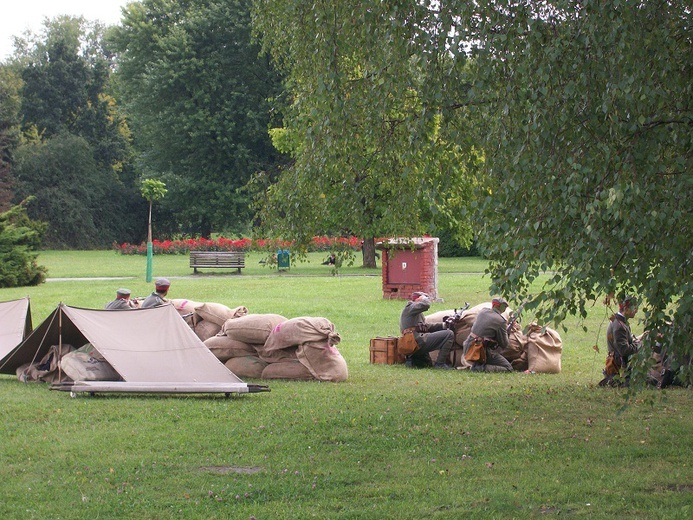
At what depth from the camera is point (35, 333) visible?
12281 mm

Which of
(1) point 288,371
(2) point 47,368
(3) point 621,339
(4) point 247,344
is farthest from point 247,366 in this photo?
(3) point 621,339

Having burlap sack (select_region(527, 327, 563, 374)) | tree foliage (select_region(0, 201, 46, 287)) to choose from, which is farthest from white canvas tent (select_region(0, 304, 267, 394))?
tree foliage (select_region(0, 201, 46, 287))

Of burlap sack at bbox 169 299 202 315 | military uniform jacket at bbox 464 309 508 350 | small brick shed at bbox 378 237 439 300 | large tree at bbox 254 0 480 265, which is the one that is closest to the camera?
large tree at bbox 254 0 480 265

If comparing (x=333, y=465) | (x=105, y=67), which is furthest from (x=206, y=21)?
(x=333, y=465)

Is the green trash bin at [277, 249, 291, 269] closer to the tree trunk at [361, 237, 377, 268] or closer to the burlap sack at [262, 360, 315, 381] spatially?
the tree trunk at [361, 237, 377, 268]

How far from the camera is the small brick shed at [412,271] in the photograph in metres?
24.3

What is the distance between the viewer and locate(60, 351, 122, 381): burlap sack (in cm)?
1162

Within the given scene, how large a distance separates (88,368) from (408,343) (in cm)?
504

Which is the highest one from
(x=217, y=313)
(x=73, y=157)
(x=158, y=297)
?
(x=73, y=157)

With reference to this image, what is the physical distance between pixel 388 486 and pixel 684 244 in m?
2.95

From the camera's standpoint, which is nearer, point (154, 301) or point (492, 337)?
point (154, 301)

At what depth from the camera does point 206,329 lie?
13.9m

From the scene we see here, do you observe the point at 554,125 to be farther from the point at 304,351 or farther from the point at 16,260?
the point at 16,260

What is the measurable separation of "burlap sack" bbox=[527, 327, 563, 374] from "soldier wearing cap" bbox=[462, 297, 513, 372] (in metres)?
0.39
